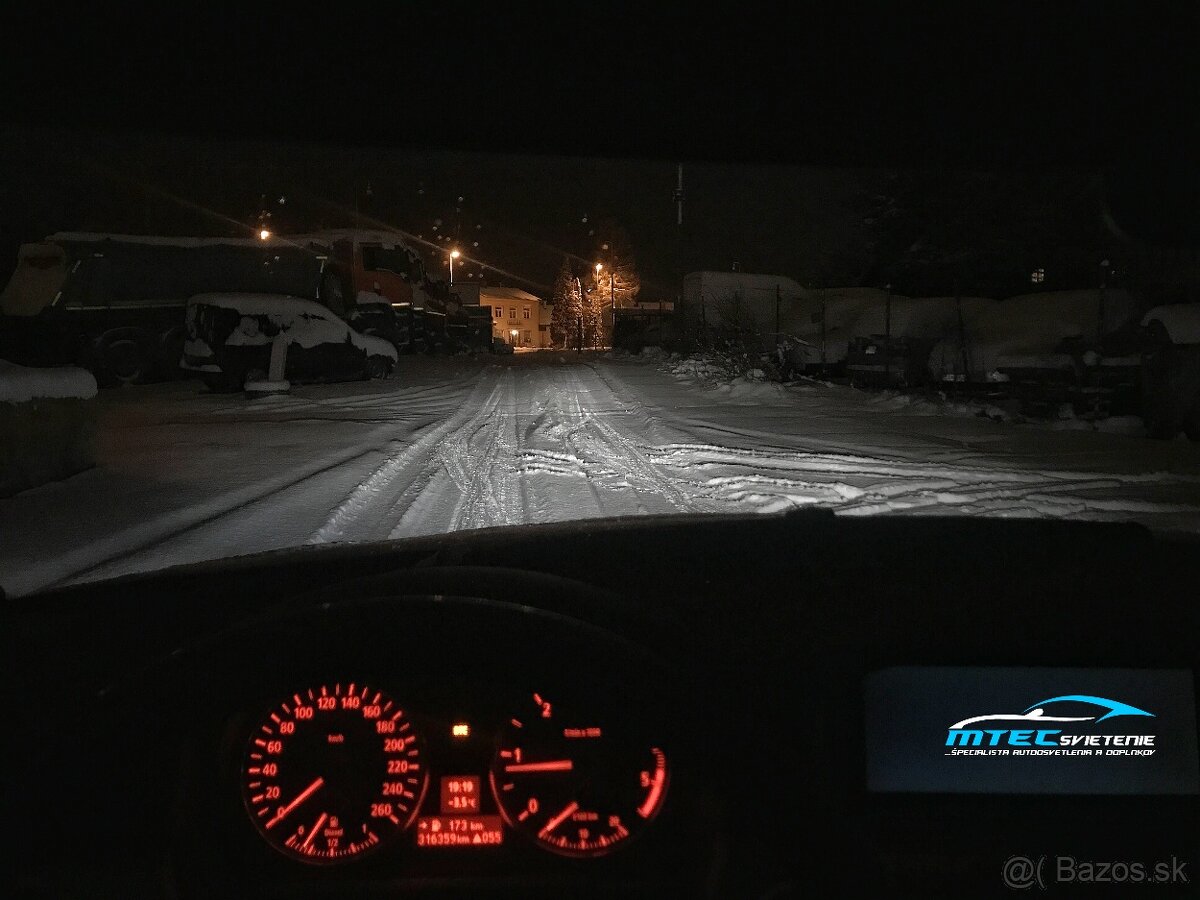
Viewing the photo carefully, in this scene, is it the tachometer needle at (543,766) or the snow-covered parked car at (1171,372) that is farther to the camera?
the snow-covered parked car at (1171,372)

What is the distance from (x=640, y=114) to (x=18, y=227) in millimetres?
3694

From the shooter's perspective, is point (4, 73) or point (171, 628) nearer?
point (171, 628)

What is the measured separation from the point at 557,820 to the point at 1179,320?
461 inches

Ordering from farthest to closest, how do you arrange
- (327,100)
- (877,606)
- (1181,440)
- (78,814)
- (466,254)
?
1. (466,254)
2. (1181,440)
3. (327,100)
4. (877,606)
5. (78,814)

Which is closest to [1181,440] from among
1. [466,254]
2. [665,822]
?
[665,822]

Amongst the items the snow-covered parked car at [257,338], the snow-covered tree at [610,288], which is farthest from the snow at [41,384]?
the snow-covered tree at [610,288]

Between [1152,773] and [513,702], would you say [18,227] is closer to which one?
[513,702]

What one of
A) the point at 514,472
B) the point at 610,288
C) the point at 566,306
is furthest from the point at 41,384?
the point at 566,306

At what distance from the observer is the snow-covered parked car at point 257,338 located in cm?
1838

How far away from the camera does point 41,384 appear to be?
26.1 ft

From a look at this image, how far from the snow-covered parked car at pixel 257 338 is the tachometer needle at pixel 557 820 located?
17.6m

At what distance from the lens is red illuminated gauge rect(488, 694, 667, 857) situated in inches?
78.6

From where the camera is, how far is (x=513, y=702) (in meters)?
2.00

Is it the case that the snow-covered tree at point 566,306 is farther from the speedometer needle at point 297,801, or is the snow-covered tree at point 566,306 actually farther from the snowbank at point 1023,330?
the speedometer needle at point 297,801
